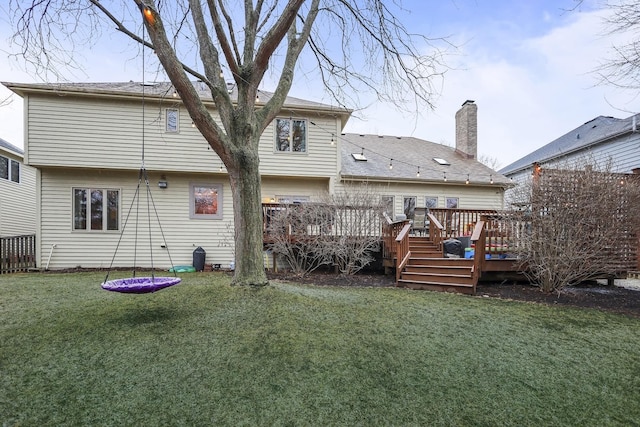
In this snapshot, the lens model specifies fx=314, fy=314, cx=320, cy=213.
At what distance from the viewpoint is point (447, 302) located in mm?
5395

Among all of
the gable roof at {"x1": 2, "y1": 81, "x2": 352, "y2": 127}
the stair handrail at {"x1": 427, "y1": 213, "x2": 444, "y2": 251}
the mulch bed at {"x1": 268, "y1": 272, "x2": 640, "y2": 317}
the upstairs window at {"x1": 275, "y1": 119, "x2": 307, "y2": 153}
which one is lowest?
the mulch bed at {"x1": 268, "y1": 272, "x2": 640, "y2": 317}

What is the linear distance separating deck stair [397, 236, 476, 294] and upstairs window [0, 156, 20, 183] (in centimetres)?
1726

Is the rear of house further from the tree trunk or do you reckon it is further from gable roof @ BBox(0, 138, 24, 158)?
gable roof @ BBox(0, 138, 24, 158)

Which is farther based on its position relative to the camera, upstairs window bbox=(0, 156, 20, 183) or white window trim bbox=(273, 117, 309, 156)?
upstairs window bbox=(0, 156, 20, 183)

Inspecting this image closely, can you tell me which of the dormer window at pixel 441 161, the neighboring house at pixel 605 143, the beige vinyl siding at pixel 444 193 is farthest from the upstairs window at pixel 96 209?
the neighboring house at pixel 605 143

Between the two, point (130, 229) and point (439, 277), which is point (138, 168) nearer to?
point (130, 229)

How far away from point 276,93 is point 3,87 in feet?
30.7

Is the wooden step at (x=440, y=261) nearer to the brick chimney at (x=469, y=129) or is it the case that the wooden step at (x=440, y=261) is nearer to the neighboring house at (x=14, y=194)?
the brick chimney at (x=469, y=129)

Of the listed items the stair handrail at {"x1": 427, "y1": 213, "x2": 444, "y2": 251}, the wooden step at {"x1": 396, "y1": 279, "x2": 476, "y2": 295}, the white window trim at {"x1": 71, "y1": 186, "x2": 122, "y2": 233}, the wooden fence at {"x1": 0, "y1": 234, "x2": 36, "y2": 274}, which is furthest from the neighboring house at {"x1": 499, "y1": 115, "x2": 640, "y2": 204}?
the wooden fence at {"x1": 0, "y1": 234, "x2": 36, "y2": 274}

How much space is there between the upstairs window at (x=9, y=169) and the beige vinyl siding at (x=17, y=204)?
141mm

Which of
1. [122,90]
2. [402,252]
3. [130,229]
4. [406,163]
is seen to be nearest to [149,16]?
[402,252]

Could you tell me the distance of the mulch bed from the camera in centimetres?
563

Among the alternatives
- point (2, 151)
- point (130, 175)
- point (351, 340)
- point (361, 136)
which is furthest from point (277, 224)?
point (2, 151)

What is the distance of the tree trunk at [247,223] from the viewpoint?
507 cm
